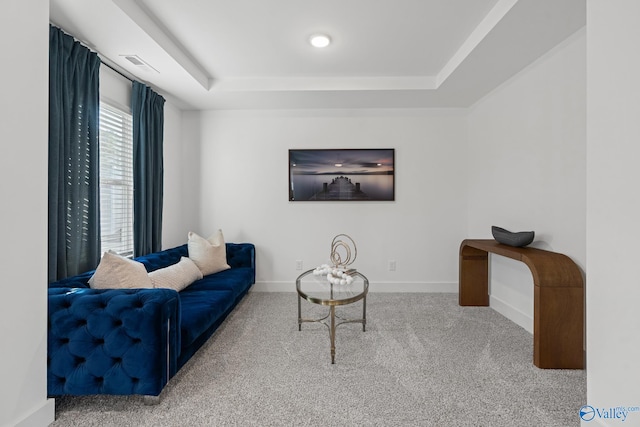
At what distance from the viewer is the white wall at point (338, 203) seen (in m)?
3.85

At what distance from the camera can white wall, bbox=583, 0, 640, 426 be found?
1.23m

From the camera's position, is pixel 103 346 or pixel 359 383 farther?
pixel 359 383

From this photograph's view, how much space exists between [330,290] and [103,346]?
1.52 m

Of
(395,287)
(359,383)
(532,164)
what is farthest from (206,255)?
(532,164)

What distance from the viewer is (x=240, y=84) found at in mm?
3270

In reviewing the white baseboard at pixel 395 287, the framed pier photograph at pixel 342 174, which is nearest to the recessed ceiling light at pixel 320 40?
→ the framed pier photograph at pixel 342 174

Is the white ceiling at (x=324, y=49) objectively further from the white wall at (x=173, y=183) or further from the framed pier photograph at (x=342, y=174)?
the framed pier photograph at (x=342, y=174)

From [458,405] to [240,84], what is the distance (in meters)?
3.54

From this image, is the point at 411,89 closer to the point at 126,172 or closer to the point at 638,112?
the point at 638,112

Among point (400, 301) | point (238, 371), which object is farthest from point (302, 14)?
point (400, 301)

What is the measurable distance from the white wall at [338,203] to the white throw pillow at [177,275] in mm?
994

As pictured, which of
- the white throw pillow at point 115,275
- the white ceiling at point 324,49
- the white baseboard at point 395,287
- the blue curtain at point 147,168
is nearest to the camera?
the white throw pillow at point 115,275

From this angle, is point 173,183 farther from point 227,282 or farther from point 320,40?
point 320,40

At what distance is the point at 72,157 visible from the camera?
216 centimetres
